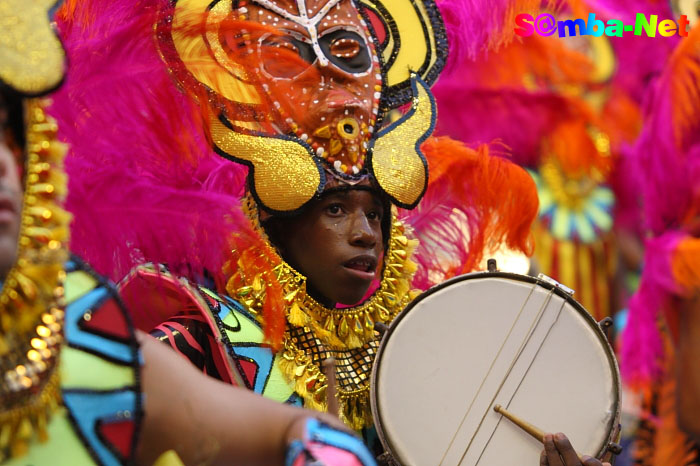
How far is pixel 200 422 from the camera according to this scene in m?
1.77

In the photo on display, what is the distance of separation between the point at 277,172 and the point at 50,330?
1.19 metres

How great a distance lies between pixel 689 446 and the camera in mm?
3664

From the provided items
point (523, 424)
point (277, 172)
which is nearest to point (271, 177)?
point (277, 172)

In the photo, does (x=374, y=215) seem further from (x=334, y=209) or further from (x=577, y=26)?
(x=577, y=26)

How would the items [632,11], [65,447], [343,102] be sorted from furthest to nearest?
[632,11] < [343,102] < [65,447]

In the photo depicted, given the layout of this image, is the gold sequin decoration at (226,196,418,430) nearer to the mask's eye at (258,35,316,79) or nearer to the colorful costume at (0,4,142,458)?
the mask's eye at (258,35,316,79)

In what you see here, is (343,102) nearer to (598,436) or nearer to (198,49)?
(198,49)

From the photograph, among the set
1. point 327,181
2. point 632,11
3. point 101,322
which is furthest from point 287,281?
point 632,11

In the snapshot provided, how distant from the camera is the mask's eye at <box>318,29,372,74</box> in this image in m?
2.88

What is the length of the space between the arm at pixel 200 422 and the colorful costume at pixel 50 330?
0.05 meters

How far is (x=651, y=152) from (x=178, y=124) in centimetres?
203

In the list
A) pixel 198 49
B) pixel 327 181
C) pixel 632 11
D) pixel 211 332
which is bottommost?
pixel 211 332

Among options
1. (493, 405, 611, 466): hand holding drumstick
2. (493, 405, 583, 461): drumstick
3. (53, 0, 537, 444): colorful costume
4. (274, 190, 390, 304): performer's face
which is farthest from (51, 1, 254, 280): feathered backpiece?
(493, 405, 611, 466): hand holding drumstick

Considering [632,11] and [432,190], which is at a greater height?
[632,11]
